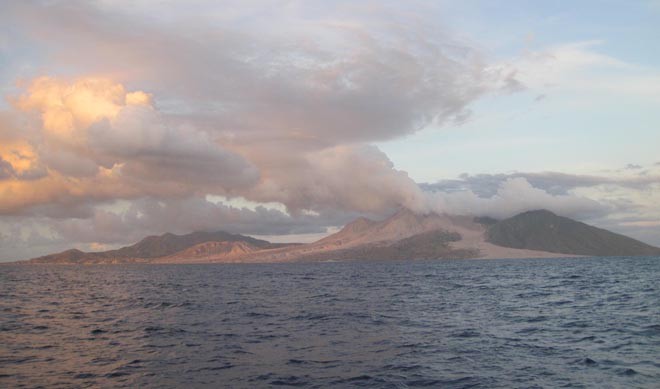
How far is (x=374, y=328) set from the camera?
129 feet

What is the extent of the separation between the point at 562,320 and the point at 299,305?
2776 centimetres

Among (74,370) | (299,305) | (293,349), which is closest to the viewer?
(74,370)

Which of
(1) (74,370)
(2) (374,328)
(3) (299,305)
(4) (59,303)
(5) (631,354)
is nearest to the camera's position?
(1) (74,370)

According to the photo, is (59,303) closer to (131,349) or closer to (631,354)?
(131,349)

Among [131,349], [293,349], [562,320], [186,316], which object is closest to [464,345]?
[293,349]

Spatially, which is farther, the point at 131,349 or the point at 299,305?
the point at 299,305

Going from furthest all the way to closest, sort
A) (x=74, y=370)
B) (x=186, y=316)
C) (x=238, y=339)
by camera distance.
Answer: (x=186, y=316) → (x=238, y=339) → (x=74, y=370)

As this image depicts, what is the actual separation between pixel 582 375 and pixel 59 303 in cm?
6156

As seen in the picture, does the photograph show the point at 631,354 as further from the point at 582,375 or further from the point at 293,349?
the point at 293,349

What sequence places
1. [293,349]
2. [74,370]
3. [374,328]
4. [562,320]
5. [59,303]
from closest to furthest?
[74,370]
[293,349]
[374,328]
[562,320]
[59,303]

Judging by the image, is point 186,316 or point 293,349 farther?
point 186,316

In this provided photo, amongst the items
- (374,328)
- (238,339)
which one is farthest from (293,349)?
(374,328)

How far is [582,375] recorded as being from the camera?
24.4 metres

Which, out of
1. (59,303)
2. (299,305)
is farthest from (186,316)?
(59,303)
